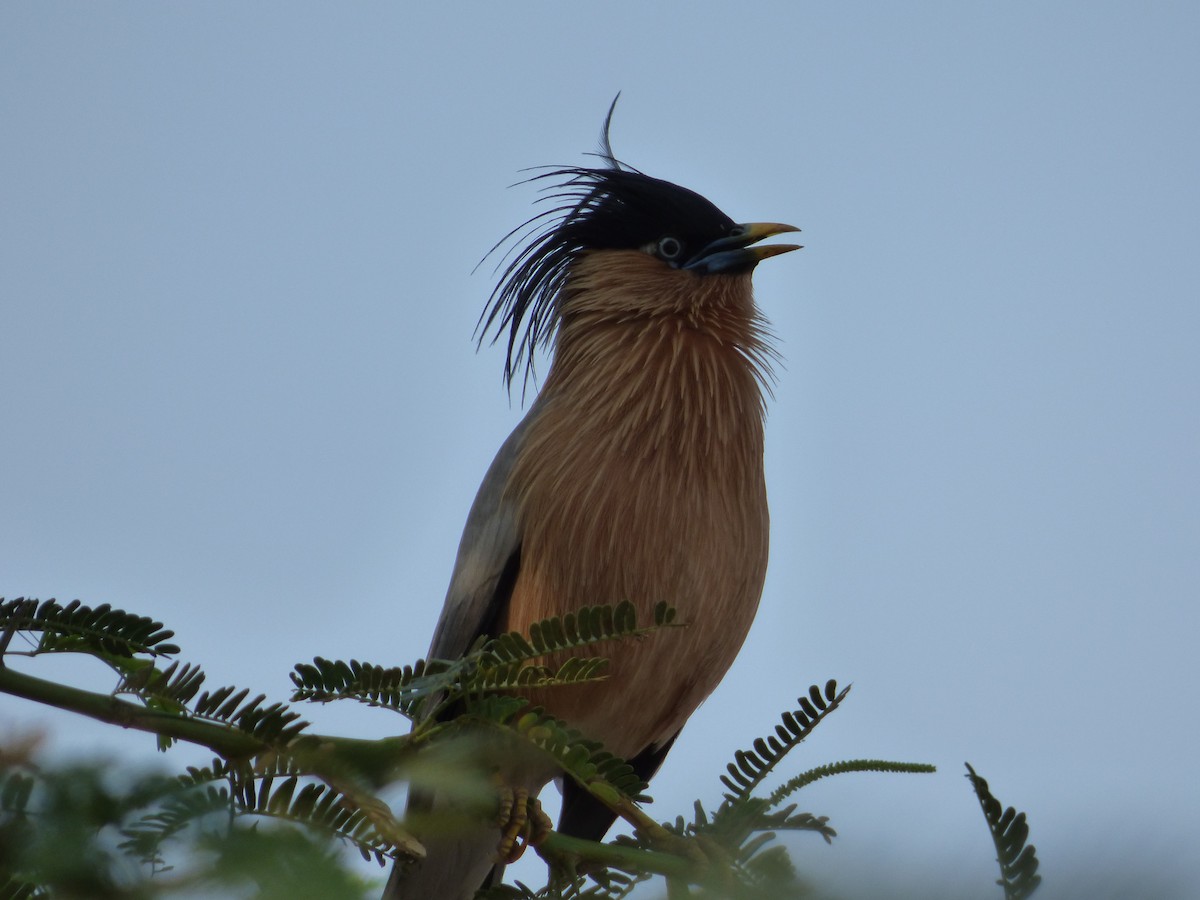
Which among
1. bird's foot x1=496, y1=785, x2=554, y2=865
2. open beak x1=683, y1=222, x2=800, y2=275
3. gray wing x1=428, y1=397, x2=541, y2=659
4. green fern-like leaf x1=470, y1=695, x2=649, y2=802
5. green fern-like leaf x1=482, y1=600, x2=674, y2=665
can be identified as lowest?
bird's foot x1=496, y1=785, x2=554, y2=865

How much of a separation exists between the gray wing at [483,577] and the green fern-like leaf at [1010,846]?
9.21 feet

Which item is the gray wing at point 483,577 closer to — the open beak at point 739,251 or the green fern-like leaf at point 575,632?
the open beak at point 739,251

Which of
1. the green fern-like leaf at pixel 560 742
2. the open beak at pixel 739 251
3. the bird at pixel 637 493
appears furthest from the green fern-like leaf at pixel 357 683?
the open beak at pixel 739 251

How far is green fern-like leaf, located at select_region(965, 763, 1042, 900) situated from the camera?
108cm

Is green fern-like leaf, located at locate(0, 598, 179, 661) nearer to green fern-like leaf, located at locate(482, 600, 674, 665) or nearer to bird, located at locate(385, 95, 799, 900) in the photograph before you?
green fern-like leaf, located at locate(482, 600, 674, 665)

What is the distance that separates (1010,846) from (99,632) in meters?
1.73

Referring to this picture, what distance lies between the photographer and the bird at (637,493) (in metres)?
4.35

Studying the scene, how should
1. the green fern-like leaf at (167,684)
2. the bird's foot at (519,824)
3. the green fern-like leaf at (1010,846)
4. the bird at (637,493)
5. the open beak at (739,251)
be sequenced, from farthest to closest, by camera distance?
the open beak at (739,251) → the bird at (637,493) → the bird's foot at (519,824) → the green fern-like leaf at (167,684) → the green fern-like leaf at (1010,846)

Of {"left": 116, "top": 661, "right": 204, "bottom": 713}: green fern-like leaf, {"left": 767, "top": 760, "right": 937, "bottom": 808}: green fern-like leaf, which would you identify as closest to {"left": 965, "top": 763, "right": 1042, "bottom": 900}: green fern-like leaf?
{"left": 767, "top": 760, "right": 937, "bottom": 808}: green fern-like leaf

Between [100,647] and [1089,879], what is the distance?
198 cm

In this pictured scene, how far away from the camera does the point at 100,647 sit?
232 centimetres

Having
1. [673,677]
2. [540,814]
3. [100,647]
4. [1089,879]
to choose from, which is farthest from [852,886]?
[673,677]

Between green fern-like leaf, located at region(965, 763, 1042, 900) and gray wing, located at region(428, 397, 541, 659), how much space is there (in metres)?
2.81

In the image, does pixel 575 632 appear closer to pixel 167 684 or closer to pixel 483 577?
pixel 167 684
